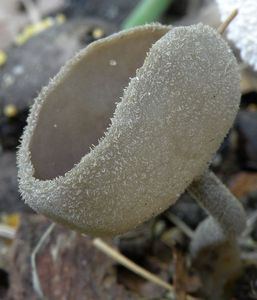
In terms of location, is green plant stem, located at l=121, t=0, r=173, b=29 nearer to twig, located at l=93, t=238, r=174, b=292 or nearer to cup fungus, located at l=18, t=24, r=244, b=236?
twig, located at l=93, t=238, r=174, b=292

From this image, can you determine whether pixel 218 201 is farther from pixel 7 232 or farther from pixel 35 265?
pixel 7 232

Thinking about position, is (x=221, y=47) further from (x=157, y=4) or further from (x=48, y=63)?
(x=157, y=4)

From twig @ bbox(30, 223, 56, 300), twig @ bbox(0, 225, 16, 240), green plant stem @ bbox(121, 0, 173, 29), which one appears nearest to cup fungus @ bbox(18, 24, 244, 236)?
twig @ bbox(30, 223, 56, 300)

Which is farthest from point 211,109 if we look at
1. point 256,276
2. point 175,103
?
point 256,276

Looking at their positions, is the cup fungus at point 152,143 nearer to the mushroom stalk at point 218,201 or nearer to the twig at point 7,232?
the mushroom stalk at point 218,201

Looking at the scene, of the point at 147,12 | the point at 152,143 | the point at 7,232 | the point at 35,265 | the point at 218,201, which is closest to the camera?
the point at 152,143

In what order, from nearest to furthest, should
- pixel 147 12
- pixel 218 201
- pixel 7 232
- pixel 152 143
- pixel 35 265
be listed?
1. pixel 152 143
2. pixel 218 201
3. pixel 35 265
4. pixel 7 232
5. pixel 147 12

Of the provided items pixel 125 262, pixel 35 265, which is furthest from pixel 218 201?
pixel 35 265
